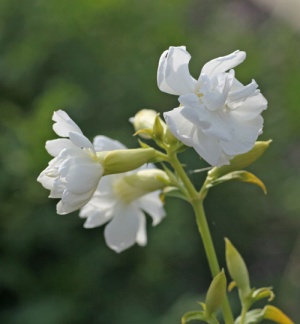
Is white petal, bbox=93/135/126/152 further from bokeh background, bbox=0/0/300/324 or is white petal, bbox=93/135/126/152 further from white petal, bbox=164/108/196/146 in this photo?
bokeh background, bbox=0/0/300/324

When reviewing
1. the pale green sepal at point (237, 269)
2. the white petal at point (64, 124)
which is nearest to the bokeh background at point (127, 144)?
the pale green sepal at point (237, 269)

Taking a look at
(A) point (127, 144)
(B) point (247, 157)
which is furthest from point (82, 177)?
(A) point (127, 144)

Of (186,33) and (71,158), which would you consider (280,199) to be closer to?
(186,33)

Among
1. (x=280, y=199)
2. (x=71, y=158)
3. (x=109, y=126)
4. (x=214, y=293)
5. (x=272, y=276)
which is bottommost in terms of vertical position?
(x=272, y=276)

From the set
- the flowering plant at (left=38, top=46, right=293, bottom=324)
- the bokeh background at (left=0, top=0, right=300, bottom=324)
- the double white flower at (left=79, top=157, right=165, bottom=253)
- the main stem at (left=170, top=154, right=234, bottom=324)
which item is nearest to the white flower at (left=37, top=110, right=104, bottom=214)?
the flowering plant at (left=38, top=46, right=293, bottom=324)

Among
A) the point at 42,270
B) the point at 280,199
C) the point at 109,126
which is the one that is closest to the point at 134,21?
the point at 109,126

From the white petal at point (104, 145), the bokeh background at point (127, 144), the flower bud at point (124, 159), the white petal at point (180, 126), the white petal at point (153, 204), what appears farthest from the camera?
the bokeh background at point (127, 144)

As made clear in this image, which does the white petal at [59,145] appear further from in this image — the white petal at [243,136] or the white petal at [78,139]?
the white petal at [243,136]
